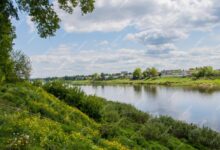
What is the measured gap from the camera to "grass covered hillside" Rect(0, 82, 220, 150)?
29.6 feet

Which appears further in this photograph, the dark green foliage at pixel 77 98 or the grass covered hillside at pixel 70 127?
the dark green foliage at pixel 77 98

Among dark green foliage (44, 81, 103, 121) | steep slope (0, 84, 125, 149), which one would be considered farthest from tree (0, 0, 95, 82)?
dark green foliage (44, 81, 103, 121)

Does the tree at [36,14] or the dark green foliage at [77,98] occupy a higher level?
the tree at [36,14]

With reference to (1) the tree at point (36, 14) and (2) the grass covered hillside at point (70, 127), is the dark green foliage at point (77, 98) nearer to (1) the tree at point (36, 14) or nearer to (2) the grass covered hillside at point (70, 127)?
(2) the grass covered hillside at point (70, 127)

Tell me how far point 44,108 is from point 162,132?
9940 millimetres

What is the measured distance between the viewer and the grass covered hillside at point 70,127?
901cm

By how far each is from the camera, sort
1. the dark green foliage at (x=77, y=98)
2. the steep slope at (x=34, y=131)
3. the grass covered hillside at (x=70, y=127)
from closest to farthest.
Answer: the steep slope at (x=34, y=131) → the grass covered hillside at (x=70, y=127) → the dark green foliage at (x=77, y=98)

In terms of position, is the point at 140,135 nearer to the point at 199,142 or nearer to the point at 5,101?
the point at 199,142

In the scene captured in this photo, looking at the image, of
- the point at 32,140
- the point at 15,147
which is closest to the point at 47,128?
the point at 32,140

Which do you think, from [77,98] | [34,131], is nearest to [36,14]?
[34,131]

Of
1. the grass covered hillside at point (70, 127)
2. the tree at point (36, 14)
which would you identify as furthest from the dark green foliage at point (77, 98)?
the tree at point (36, 14)

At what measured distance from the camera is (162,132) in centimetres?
2095

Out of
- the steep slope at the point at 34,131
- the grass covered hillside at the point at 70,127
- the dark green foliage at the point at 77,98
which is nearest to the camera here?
the steep slope at the point at 34,131

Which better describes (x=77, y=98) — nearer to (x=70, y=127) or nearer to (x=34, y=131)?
(x=70, y=127)
